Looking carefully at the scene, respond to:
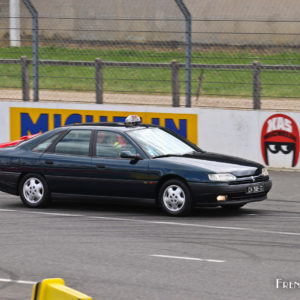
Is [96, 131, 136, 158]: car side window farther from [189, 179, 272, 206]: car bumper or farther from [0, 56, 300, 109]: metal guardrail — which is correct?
[0, 56, 300, 109]: metal guardrail

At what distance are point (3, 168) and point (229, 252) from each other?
16.2 ft

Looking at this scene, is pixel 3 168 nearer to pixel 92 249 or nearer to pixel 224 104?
pixel 92 249

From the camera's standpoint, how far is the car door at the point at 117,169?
494 inches

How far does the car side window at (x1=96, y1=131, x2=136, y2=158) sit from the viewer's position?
12844 mm

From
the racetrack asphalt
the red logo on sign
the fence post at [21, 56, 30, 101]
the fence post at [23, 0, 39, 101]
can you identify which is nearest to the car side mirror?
the racetrack asphalt

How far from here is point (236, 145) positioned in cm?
1736

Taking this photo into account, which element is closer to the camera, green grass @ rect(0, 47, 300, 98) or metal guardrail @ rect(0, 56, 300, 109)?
metal guardrail @ rect(0, 56, 300, 109)

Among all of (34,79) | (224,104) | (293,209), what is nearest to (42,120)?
(34,79)

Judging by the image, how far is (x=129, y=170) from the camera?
41.4ft

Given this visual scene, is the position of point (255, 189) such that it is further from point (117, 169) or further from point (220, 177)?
point (117, 169)

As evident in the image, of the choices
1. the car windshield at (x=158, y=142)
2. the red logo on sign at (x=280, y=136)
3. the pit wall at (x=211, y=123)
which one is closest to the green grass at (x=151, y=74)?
the pit wall at (x=211, y=123)

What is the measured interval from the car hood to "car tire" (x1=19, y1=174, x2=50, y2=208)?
1.90 metres

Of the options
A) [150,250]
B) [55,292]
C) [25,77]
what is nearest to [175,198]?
[150,250]

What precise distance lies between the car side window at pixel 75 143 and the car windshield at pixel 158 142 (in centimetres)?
64
